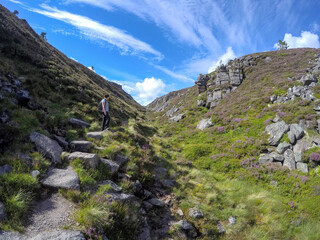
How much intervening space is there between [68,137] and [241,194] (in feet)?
35.4

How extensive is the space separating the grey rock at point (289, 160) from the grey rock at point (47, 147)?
1369cm

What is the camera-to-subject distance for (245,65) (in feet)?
131

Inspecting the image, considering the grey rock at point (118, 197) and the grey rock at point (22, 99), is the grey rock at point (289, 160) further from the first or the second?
the grey rock at point (22, 99)

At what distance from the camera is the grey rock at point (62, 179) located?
582cm

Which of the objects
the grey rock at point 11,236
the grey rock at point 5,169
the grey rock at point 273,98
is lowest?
the grey rock at point 11,236

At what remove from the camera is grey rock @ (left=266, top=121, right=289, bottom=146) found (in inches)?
523

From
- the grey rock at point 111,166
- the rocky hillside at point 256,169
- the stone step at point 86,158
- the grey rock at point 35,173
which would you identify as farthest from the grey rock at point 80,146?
the rocky hillside at point 256,169

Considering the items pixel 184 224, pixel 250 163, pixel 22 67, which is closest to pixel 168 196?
pixel 184 224

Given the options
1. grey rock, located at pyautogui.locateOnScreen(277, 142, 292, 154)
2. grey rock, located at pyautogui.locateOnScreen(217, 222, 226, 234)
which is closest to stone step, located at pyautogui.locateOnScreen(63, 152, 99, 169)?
grey rock, located at pyautogui.locateOnScreen(217, 222, 226, 234)

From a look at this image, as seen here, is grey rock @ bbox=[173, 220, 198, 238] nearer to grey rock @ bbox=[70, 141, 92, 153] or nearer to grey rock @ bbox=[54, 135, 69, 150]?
grey rock @ bbox=[70, 141, 92, 153]

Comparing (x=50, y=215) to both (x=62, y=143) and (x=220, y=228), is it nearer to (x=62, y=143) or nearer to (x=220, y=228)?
(x=62, y=143)

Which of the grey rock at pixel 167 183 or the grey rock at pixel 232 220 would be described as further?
the grey rock at pixel 167 183

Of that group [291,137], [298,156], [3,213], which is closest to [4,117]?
[3,213]

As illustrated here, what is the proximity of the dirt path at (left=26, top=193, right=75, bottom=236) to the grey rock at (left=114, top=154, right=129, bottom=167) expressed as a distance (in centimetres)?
383
